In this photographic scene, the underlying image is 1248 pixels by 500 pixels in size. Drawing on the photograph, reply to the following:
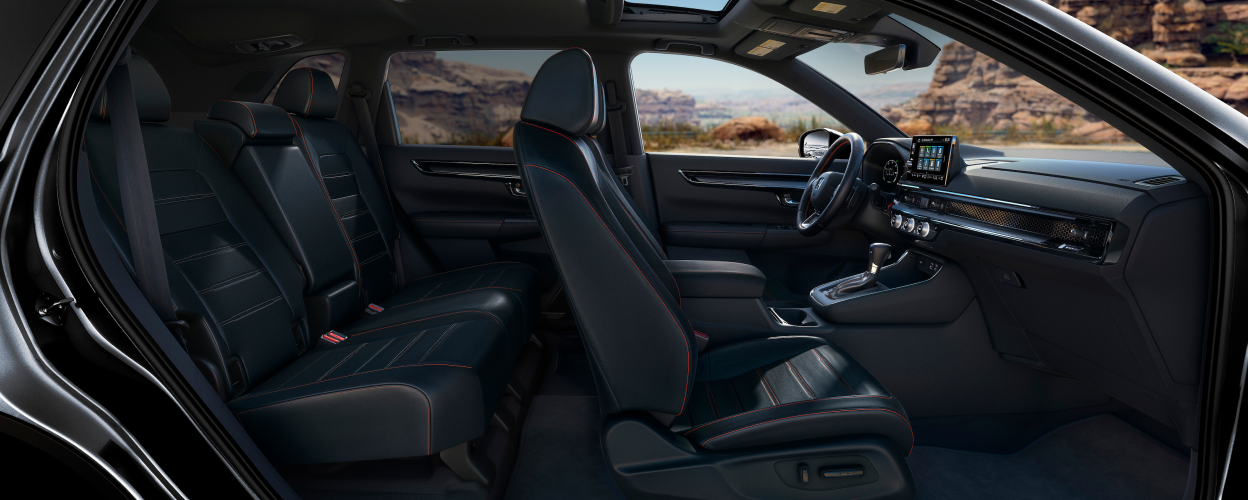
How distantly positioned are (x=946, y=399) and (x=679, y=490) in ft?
3.04

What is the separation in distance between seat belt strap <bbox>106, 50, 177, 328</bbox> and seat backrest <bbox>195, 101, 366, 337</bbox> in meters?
0.73

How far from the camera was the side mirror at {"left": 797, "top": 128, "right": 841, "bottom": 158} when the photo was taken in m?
2.39

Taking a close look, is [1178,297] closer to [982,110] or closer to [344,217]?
[344,217]

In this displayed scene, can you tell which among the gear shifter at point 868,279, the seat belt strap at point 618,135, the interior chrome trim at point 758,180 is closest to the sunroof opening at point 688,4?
the seat belt strap at point 618,135

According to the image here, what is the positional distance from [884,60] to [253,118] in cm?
214

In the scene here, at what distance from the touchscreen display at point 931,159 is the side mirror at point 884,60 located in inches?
17.5

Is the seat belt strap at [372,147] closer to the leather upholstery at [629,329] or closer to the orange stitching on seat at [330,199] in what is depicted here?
the orange stitching on seat at [330,199]

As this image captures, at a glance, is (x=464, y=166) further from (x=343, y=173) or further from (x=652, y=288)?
(x=652, y=288)

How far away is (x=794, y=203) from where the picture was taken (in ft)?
9.29

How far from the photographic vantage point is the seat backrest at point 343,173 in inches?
83.3

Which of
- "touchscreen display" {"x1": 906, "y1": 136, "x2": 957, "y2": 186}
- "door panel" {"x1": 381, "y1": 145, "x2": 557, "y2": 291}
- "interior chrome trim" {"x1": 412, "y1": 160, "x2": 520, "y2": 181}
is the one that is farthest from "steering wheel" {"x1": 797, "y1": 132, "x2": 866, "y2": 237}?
"interior chrome trim" {"x1": 412, "y1": 160, "x2": 520, "y2": 181}

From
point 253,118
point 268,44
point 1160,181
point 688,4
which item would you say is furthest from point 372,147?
point 1160,181

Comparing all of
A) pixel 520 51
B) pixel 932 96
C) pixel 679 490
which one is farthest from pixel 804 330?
pixel 932 96

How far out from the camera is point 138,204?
3.52ft
